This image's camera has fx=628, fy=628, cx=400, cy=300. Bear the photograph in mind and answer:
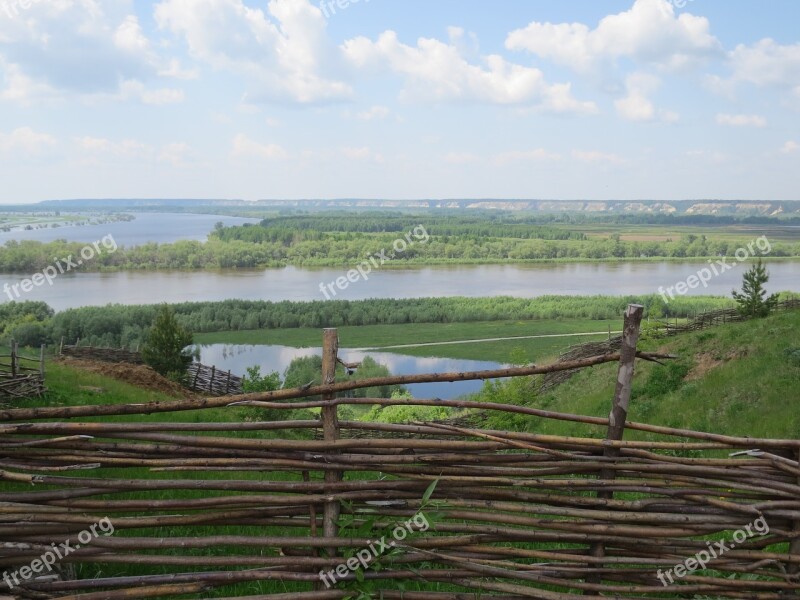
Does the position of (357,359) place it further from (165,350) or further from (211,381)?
(165,350)

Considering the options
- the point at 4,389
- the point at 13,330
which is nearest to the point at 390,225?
the point at 13,330

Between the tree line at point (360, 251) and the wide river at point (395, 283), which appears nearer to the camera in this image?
the wide river at point (395, 283)

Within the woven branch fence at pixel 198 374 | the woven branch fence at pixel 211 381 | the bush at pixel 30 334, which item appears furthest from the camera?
the bush at pixel 30 334

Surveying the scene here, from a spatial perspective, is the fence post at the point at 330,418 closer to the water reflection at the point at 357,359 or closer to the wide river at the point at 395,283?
the water reflection at the point at 357,359

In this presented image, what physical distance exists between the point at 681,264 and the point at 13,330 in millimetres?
53837

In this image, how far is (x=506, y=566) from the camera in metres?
2.44

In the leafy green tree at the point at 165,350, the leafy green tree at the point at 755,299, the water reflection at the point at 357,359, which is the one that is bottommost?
the water reflection at the point at 357,359

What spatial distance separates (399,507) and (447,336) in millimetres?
32375

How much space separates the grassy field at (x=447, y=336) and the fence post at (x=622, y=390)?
989 inches

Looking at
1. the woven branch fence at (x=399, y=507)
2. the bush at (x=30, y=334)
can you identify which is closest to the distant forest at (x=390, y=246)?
the bush at (x=30, y=334)

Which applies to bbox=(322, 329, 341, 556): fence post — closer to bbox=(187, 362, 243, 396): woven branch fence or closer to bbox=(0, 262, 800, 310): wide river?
bbox=(187, 362, 243, 396): woven branch fence

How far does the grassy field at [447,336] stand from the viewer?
3003 centimetres

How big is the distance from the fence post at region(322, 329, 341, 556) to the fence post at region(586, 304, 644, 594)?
103cm

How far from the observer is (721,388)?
390 inches
